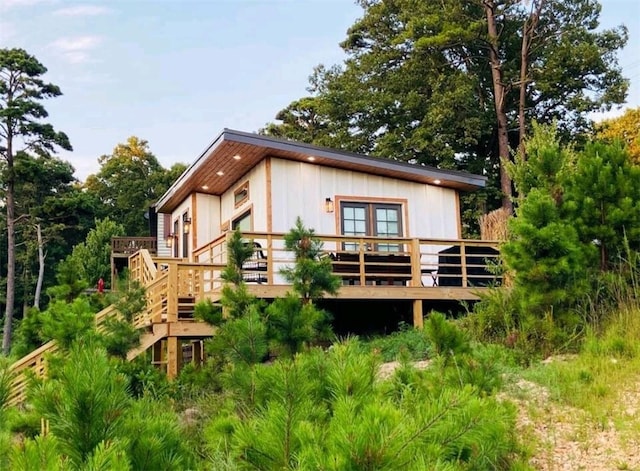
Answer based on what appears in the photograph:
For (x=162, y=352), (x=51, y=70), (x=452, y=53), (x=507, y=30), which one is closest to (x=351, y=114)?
(x=452, y=53)

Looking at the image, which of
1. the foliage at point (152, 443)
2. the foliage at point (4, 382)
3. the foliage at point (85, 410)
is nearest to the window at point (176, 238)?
the foliage at point (4, 382)

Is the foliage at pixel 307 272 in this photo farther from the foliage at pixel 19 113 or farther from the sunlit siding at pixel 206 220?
the foliage at pixel 19 113

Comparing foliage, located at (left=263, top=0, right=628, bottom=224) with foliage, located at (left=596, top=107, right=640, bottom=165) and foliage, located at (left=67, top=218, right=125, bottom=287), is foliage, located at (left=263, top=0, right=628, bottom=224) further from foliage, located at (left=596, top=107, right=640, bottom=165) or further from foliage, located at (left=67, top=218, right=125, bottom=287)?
foliage, located at (left=67, top=218, right=125, bottom=287)

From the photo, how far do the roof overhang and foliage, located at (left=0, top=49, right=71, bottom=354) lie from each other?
969 centimetres

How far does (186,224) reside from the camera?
1465 centimetres

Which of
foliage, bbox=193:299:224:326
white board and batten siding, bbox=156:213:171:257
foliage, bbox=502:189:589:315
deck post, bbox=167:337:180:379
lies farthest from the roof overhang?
white board and batten siding, bbox=156:213:171:257

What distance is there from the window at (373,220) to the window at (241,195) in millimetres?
1858

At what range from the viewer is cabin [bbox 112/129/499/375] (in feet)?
31.9

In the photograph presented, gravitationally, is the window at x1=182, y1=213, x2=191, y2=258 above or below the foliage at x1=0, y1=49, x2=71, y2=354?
below

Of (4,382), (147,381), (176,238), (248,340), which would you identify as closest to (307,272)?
(248,340)

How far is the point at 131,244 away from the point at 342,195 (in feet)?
29.7

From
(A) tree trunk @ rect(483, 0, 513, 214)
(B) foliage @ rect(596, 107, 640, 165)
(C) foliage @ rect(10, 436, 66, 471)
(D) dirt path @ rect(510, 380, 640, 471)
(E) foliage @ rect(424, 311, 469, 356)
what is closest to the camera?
(C) foliage @ rect(10, 436, 66, 471)

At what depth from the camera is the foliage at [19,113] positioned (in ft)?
66.2

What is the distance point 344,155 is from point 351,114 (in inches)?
463
